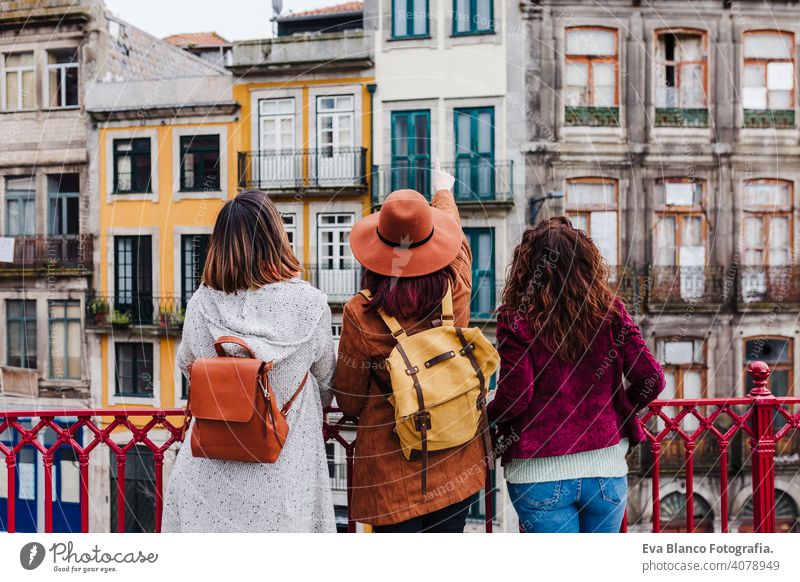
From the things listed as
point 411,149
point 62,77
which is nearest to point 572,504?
point 411,149

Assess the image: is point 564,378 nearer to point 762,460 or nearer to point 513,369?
point 513,369

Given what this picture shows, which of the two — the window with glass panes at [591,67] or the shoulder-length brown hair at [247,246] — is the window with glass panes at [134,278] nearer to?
the window with glass panes at [591,67]

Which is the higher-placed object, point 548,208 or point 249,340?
point 548,208

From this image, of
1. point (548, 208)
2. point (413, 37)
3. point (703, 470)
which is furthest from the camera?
point (703, 470)

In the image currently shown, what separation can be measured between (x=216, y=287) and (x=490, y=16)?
20.7ft

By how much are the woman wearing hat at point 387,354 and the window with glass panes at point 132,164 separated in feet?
25.9

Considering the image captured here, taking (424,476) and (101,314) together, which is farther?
(101,314)

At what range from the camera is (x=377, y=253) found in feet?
5.50

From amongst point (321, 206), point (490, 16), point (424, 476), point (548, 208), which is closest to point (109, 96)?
point (321, 206)

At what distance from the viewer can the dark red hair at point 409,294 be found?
1.53m
